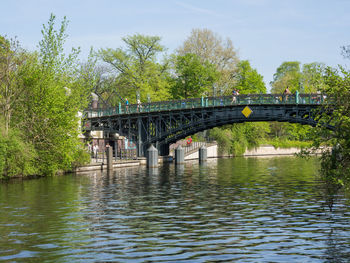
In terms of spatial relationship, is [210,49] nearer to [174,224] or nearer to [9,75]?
[9,75]

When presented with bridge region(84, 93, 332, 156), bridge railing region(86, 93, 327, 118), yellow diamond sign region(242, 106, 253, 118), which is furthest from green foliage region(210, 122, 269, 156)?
yellow diamond sign region(242, 106, 253, 118)

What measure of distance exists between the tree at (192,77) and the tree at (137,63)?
4.31m

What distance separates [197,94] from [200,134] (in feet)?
20.1

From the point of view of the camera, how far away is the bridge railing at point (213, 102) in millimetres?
52156

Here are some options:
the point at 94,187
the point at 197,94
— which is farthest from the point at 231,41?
the point at 94,187

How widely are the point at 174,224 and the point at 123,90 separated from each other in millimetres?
73822

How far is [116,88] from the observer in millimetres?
90250

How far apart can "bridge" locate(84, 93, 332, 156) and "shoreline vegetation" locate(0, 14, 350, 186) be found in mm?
3296

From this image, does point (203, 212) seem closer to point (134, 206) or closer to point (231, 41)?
point (134, 206)

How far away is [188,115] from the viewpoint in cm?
6359

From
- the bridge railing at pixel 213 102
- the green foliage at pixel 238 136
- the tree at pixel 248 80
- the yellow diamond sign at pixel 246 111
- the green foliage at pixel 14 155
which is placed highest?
the tree at pixel 248 80

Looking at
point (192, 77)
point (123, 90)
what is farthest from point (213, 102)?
point (123, 90)

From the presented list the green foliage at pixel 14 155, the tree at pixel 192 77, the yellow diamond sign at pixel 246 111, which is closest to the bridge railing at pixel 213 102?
the yellow diamond sign at pixel 246 111

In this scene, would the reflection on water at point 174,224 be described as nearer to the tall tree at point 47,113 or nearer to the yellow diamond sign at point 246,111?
the tall tree at point 47,113
